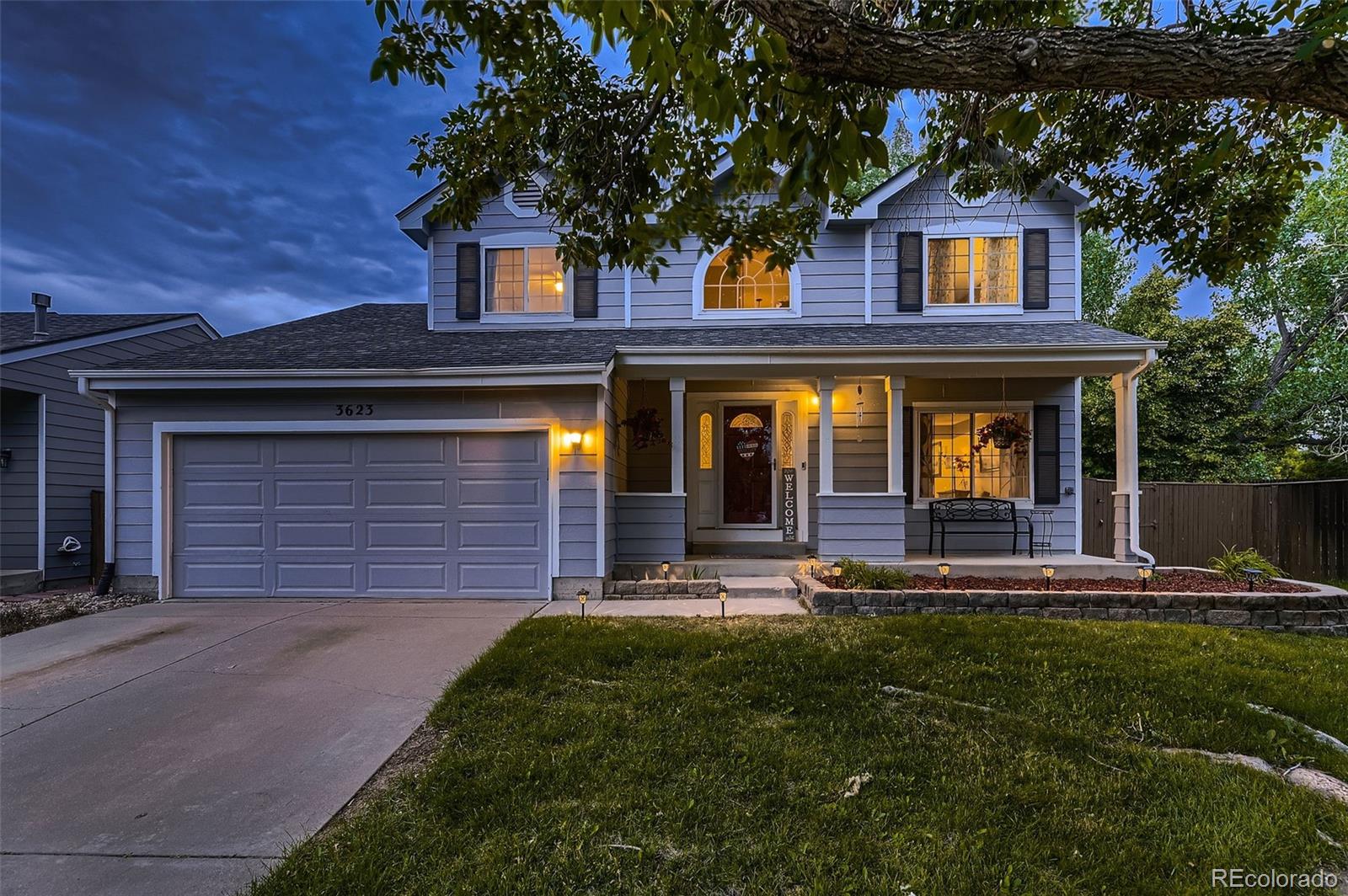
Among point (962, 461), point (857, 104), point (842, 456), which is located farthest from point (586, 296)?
point (857, 104)

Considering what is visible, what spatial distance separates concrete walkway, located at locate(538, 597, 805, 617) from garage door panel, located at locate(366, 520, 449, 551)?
1.51 m

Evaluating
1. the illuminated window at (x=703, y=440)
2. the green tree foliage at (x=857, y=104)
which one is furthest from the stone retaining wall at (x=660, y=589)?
the green tree foliage at (x=857, y=104)

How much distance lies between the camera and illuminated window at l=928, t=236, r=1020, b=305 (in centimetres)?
824

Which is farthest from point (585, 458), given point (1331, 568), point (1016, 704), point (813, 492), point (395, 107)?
point (395, 107)

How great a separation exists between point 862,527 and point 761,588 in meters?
1.53

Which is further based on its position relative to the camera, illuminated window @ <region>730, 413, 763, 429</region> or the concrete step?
illuminated window @ <region>730, 413, 763, 429</region>

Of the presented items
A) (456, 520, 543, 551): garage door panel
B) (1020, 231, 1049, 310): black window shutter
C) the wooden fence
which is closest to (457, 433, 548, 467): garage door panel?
(456, 520, 543, 551): garage door panel

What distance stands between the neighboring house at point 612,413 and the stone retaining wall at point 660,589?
0.27m

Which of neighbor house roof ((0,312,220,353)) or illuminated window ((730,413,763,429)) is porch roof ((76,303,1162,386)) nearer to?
illuminated window ((730,413,763,429))

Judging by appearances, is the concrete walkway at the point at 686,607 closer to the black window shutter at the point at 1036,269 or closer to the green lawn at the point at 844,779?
the green lawn at the point at 844,779

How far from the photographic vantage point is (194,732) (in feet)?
10.6

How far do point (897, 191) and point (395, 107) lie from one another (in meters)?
38.4

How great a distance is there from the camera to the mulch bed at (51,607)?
560 cm

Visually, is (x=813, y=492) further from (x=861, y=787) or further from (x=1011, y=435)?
(x=861, y=787)
